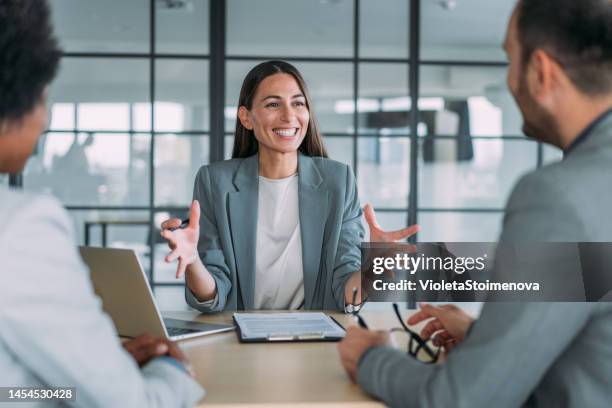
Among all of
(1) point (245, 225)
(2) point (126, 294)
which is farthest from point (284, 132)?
(2) point (126, 294)

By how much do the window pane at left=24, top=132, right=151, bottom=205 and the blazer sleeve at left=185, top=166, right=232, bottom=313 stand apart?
2519mm

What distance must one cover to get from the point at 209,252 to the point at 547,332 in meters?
1.35

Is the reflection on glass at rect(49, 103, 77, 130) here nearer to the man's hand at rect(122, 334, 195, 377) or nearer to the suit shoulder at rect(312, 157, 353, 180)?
the suit shoulder at rect(312, 157, 353, 180)

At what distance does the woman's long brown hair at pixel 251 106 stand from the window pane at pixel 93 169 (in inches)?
91.6

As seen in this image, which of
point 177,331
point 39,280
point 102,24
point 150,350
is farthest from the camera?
point 102,24

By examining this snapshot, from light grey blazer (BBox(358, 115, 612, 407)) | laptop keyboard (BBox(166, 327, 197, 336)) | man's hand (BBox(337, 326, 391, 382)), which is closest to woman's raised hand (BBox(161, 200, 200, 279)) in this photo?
laptop keyboard (BBox(166, 327, 197, 336))

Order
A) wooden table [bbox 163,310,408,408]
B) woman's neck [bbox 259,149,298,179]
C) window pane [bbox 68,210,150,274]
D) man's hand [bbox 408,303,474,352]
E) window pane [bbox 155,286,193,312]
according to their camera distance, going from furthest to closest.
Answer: window pane [bbox 155,286,193,312]
window pane [bbox 68,210,150,274]
woman's neck [bbox 259,149,298,179]
man's hand [bbox 408,303,474,352]
wooden table [bbox 163,310,408,408]

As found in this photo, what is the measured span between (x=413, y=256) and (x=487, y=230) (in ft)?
11.3

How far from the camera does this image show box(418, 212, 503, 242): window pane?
4867mm

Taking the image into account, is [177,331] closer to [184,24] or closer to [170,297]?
→ [170,297]

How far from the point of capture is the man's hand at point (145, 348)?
1092 millimetres

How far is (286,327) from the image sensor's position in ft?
5.11

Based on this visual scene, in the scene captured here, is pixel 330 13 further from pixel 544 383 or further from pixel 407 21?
pixel 544 383

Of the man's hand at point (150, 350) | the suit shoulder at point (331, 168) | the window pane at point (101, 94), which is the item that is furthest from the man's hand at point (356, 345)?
the window pane at point (101, 94)
